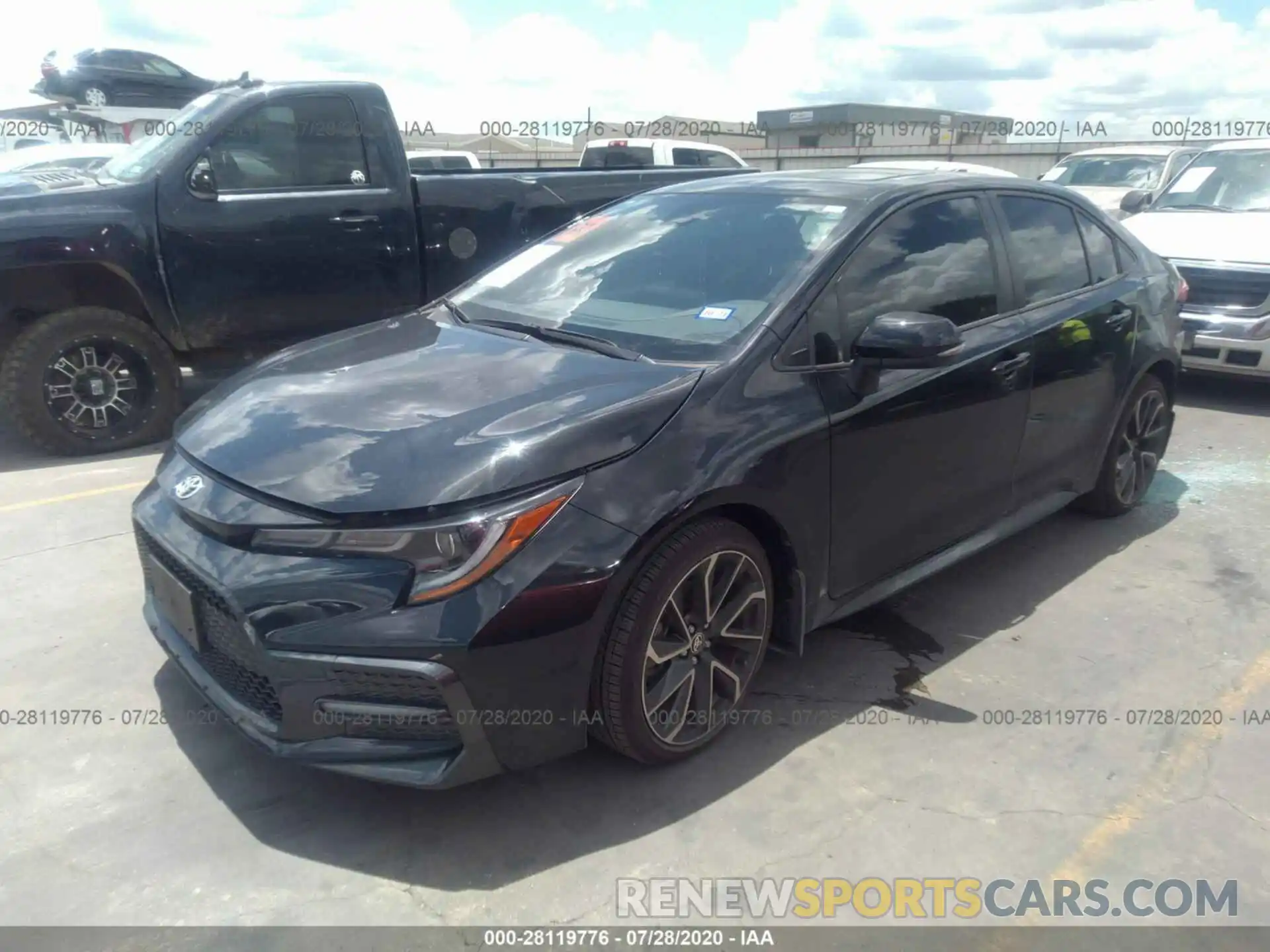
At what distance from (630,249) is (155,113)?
14764 millimetres

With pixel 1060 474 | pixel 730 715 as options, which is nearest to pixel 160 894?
pixel 730 715

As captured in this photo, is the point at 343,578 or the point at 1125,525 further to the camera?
the point at 1125,525

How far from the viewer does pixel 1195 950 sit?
2301mm

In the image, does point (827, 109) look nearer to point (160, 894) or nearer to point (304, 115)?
point (304, 115)

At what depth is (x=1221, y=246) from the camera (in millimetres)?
7324

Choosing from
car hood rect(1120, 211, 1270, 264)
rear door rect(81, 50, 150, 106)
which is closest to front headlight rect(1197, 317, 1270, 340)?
car hood rect(1120, 211, 1270, 264)

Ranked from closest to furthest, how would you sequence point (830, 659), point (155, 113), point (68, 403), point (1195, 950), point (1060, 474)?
point (1195, 950), point (830, 659), point (1060, 474), point (68, 403), point (155, 113)

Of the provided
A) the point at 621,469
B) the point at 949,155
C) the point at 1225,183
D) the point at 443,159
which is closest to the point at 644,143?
the point at 443,159

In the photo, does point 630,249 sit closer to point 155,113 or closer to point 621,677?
point 621,677

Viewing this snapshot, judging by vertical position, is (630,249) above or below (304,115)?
below

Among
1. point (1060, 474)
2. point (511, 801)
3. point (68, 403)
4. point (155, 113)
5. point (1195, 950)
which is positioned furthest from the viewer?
point (155, 113)

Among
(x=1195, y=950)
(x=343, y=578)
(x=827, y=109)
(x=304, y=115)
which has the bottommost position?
(x=1195, y=950)

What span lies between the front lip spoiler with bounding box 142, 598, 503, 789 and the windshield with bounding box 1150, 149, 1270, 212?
26.4ft

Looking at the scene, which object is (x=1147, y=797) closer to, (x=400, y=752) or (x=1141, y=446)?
(x=400, y=752)
